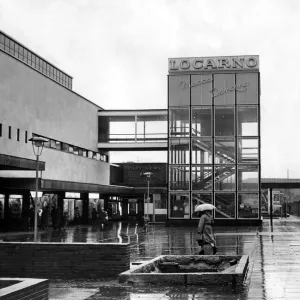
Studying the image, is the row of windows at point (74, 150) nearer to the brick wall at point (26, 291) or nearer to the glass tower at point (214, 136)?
the glass tower at point (214, 136)

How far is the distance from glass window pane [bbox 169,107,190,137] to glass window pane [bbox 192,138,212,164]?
1207 millimetres

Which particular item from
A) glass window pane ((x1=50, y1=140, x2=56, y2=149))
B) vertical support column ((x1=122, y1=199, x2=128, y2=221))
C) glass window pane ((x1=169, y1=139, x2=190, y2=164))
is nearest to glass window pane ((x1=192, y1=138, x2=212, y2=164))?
glass window pane ((x1=169, y1=139, x2=190, y2=164))

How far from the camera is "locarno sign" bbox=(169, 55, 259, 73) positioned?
165ft

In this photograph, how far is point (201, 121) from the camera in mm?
50500

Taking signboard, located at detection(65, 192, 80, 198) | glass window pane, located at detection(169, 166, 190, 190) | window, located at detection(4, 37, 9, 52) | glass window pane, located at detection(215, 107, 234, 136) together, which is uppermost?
window, located at detection(4, 37, 9, 52)

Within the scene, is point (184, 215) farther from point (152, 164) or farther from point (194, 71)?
point (152, 164)

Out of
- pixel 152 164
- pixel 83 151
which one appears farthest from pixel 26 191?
pixel 152 164

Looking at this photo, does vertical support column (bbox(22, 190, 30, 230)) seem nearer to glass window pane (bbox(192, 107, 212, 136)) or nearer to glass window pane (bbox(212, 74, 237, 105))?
glass window pane (bbox(192, 107, 212, 136))

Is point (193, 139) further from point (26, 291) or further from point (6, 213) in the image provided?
point (26, 291)

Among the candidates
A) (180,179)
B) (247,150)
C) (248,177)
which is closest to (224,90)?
(247,150)

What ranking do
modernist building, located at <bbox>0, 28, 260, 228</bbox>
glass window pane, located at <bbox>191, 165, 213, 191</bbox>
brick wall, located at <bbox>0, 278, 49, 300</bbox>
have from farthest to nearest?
glass window pane, located at <bbox>191, 165, 213, 191</bbox> → modernist building, located at <bbox>0, 28, 260, 228</bbox> → brick wall, located at <bbox>0, 278, 49, 300</bbox>

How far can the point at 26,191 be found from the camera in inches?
1668

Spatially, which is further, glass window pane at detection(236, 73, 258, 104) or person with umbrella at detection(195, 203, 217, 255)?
glass window pane at detection(236, 73, 258, 104)

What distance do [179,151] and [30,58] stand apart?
55.8ft
